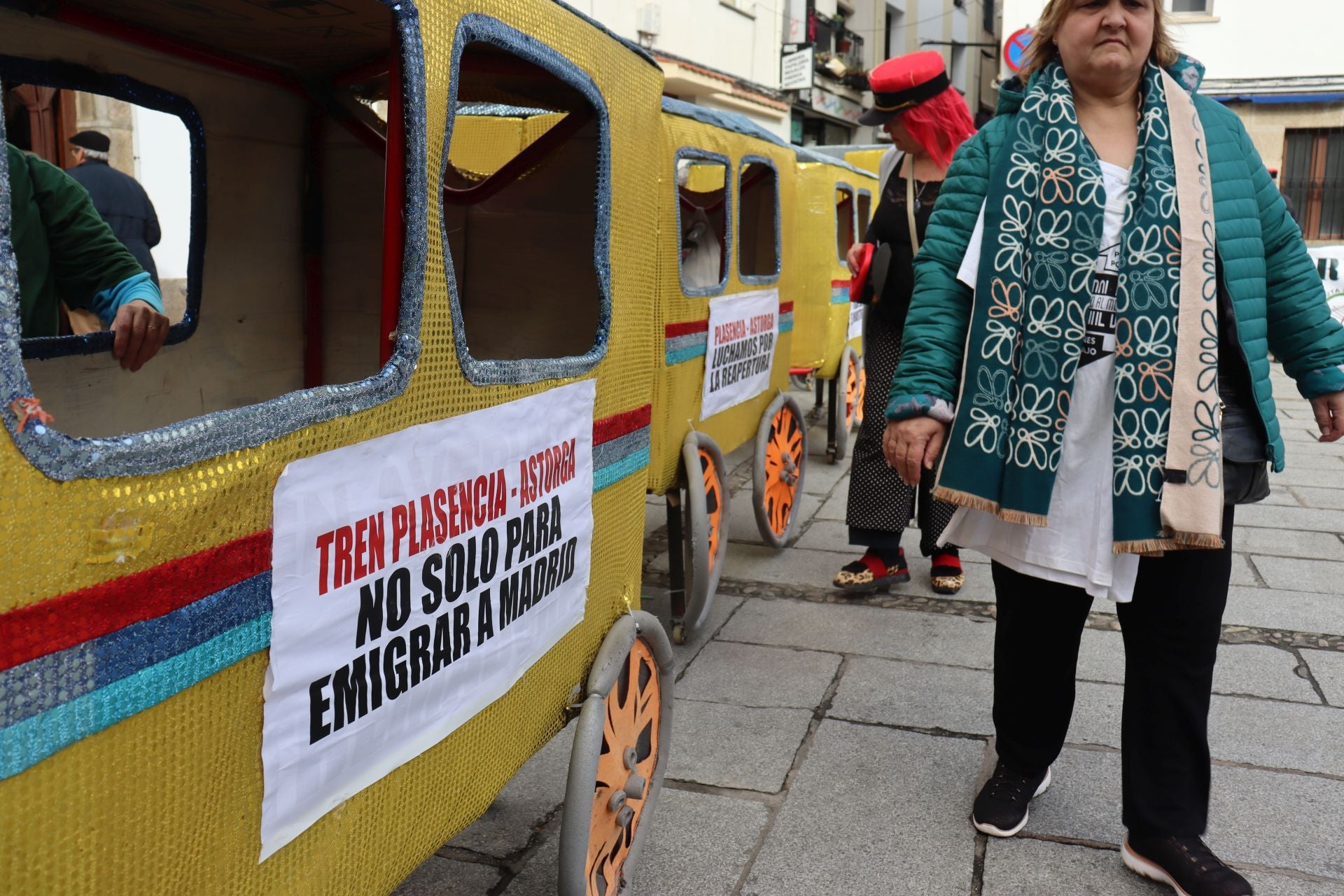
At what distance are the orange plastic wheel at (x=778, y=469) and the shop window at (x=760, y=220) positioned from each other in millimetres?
611

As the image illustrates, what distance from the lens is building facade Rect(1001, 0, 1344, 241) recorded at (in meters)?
19.0

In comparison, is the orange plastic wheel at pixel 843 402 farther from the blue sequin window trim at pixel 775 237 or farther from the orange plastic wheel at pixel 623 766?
the orange plastic wheel at pixel 623 766

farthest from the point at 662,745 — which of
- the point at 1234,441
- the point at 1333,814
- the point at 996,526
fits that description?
the point at 1333,814

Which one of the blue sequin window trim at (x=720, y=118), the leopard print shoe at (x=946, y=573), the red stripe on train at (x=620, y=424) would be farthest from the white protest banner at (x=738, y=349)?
the red stripe on train at (x=620, y=424)

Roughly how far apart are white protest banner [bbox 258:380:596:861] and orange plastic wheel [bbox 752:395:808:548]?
8.91ft

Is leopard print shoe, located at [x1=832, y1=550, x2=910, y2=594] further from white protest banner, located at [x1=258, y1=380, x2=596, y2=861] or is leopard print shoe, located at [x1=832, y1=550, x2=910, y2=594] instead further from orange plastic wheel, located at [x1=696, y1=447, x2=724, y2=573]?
white protest banner, located at [x1=258, y1=380, x2=596, y2=861]

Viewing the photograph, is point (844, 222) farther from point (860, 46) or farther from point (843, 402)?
point (860, 46)

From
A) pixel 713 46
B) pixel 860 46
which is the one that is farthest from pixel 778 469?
pixel 860 46

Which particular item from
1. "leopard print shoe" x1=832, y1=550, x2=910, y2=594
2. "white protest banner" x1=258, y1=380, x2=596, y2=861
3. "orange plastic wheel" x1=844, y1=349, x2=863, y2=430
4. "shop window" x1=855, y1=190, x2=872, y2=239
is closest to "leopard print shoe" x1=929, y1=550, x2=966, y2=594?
"leopard print shoe" x1=832, y1=550, x2=910, y2=594

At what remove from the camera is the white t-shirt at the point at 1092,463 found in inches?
88.0

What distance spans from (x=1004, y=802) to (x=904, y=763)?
39cm

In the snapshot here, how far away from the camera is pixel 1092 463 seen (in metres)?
2.28

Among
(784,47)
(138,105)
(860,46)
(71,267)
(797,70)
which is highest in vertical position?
(860,46)

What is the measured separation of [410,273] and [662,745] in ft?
4.51
